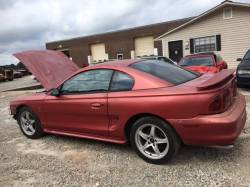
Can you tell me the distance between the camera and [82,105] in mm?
4938

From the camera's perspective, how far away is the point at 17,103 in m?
6.20

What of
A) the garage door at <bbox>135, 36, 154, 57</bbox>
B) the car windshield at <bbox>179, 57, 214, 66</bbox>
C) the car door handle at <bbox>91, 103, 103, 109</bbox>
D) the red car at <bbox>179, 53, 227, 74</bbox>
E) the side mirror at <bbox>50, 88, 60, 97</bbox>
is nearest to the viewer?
the car door handle at <bbox>91, 103, 103, 109</bbox>

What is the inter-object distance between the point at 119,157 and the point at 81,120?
0.87 meters

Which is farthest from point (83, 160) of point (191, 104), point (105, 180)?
point (191, 104)

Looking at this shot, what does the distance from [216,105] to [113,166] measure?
167cm

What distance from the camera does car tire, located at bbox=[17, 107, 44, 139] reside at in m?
5.93

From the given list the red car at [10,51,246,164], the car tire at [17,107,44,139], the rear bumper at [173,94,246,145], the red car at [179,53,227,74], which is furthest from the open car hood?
the red car at [179,53,227,74]

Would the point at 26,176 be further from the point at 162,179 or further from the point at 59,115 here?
the point at 162,179

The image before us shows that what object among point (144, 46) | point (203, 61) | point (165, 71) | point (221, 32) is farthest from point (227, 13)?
point (144, 46)

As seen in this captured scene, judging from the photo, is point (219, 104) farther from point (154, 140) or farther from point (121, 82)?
point (121, 82)

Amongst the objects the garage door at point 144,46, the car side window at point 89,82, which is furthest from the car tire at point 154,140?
the garage door at point 144,46

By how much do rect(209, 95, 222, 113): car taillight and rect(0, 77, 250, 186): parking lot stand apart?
792 millimetres

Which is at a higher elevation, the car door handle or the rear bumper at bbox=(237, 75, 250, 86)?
the car door handle

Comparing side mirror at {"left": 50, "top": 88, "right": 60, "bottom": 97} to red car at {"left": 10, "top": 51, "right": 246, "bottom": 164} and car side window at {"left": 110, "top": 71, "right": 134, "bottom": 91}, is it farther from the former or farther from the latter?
car side window at {"left": 110, "top": 71, "right": 134, "bottom": 91}
